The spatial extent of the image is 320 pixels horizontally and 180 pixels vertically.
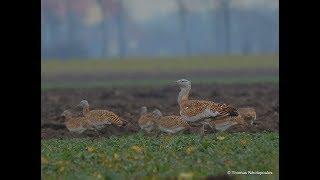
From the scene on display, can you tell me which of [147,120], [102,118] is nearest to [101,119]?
[102,118]

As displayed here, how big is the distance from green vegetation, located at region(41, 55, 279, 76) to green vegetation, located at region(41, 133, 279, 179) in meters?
26.3

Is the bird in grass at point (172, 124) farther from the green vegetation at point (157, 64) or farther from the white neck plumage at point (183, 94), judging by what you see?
the green vegetation at point (157, 64)

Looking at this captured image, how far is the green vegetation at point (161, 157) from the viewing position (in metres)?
11.9

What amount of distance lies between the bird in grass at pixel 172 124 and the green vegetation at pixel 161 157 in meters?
0.69

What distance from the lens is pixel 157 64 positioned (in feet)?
146

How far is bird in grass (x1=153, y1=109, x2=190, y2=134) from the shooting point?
49.3ft

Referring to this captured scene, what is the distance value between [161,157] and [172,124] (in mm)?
2572

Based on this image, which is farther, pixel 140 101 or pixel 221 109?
pixel 140 101

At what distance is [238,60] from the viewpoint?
150 ft

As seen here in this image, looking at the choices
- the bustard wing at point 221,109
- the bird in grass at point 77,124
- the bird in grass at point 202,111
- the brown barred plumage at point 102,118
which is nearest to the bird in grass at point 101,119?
the brown barred plumage at point 102,118

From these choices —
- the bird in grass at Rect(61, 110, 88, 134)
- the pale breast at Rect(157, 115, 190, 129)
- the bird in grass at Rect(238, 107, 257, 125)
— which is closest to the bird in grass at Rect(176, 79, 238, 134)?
the pale breast at Rect(157, 115, 190, 129)

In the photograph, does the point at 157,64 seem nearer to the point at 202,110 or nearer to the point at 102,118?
the point at 102,118
